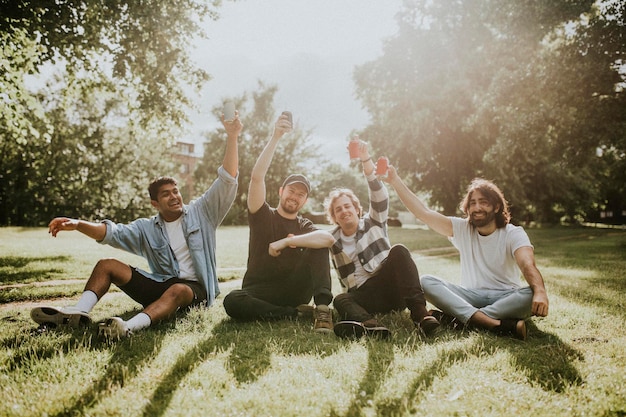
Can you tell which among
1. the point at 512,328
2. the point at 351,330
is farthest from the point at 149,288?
the point at 512,328

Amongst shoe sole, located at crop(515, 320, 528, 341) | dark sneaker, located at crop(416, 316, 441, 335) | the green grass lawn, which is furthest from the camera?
dark sneaker, located at crop(416, 316, 441, 335)

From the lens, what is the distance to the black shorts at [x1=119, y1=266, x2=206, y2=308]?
13.9ft

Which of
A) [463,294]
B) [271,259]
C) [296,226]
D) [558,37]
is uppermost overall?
[558,37]

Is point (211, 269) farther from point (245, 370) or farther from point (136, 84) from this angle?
point (136, 84)

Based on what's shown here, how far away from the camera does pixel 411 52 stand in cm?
2345

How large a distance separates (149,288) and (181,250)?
56cm

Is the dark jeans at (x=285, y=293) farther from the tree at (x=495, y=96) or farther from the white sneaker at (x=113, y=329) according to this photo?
the tree at (x=495, y=96)

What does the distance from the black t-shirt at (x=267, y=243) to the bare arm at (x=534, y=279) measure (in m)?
2.34

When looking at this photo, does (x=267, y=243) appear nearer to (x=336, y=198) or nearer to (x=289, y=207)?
(x=289, y=207)

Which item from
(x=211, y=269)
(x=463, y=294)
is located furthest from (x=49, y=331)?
(x=463, y=294)

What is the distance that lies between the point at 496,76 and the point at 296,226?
12712mm

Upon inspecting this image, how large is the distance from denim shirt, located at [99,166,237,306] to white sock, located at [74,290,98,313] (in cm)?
57

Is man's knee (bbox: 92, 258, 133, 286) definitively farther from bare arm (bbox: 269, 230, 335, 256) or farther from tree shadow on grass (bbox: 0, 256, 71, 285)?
tree shadow on grass (bbox: 0, 256, 71, 285)

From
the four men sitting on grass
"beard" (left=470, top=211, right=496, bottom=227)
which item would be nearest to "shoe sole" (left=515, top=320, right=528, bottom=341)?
the four men sitting on grass
